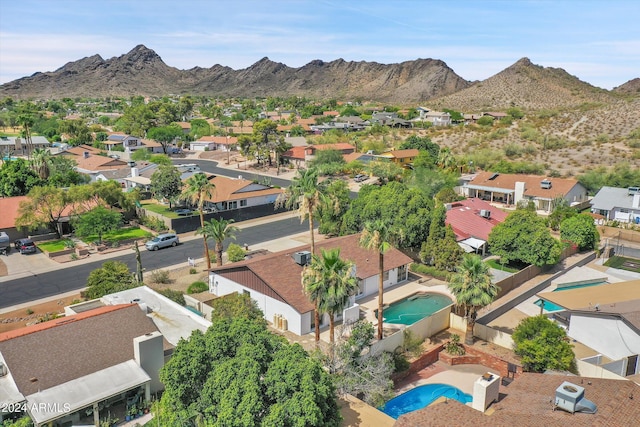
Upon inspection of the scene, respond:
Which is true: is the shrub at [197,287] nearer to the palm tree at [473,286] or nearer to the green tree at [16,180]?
the palm tree at [473,286]

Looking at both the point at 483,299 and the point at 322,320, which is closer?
the point at 483,299

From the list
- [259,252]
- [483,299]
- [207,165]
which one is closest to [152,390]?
[483,299]

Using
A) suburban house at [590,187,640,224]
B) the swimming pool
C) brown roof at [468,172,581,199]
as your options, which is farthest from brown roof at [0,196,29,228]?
suburban house at [590,187,640,224]

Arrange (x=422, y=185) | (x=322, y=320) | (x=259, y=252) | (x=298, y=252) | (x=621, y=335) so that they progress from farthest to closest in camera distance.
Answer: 1. (x=422, y=185)
2. (x=259, y=252)
3. (x=298, y=252)
4. (x=322, y=320)
5. (x=621, y=335)

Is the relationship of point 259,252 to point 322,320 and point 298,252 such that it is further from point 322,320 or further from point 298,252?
point 322,320

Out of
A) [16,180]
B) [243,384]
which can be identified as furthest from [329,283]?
[16,180]

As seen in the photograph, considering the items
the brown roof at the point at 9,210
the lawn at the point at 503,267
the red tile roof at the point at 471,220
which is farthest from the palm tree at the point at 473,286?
the brown roof at the point at 9,210
